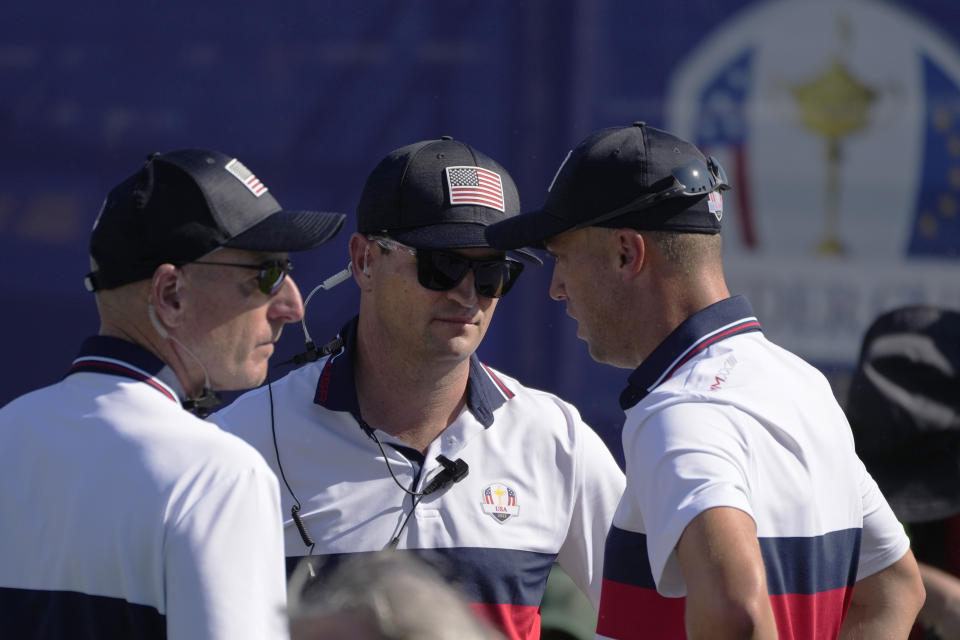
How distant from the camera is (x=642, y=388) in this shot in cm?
179

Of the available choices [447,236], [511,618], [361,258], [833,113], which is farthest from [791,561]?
[833,113]

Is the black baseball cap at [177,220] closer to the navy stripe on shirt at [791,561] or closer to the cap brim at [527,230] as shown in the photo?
the cap brim at [527,230]

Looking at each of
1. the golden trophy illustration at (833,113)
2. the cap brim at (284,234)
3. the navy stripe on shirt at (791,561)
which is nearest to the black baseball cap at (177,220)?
the cap brim at (284,234)

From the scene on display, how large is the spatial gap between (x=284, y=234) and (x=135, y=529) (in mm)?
607

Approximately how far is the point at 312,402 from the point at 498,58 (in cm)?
196

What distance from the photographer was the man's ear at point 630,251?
1.84 metres

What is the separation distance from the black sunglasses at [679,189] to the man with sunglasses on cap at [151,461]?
0.54 m

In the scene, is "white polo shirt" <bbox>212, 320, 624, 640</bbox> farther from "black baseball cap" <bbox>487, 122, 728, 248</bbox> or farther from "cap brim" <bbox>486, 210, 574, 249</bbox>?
"black baseball cap" <bbox>487, 122, 728, 248</bbox>

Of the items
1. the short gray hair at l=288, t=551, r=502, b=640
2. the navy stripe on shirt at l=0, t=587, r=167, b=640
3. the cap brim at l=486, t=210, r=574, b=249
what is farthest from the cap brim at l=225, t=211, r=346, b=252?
the short gray hair at l=288, t=551, r=502, b=640

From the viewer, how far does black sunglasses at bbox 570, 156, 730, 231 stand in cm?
184

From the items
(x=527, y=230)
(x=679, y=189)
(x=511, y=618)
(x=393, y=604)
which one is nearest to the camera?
→ (x=393, y=604)

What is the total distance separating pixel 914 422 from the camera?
277cm

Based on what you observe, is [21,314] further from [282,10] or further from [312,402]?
[312,402]

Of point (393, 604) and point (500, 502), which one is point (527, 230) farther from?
point (393, 604)
